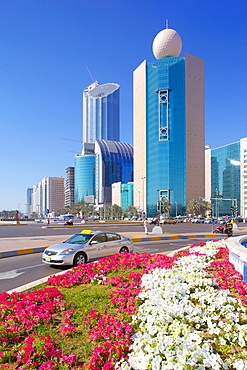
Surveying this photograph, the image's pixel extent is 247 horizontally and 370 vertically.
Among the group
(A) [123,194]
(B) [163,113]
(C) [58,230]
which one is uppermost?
(B) [163,113]

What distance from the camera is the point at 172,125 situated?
10294cm

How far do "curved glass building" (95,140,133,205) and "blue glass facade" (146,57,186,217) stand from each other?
71.2 m

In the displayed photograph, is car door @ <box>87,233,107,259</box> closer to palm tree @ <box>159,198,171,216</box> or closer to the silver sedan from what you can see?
the silver sedan

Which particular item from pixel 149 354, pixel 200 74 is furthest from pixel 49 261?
pixel 200 74

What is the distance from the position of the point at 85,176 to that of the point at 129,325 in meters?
179

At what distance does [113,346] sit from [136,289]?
2.82 metres

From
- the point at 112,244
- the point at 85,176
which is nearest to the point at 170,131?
the point at 85,176

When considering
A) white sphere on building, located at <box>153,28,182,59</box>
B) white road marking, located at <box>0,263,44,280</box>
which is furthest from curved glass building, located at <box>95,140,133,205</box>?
white road marking, located at <box>0,263,44,280</box>

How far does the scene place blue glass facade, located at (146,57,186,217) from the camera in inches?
4045

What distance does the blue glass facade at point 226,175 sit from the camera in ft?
410

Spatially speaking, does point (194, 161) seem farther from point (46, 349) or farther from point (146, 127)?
point (46, 349)

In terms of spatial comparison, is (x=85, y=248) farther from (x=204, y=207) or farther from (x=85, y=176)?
(x=85, y=176)

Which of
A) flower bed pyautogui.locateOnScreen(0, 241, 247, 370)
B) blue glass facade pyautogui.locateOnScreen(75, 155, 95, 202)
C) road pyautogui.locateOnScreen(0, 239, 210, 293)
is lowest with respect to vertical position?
road pyautogui.locateOnScreen(0, 239, 210, 293)

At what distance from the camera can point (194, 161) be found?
352 feet
